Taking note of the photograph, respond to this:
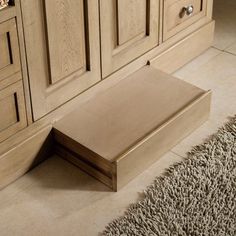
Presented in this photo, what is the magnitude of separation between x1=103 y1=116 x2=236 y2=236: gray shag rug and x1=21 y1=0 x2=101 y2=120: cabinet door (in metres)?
0.43

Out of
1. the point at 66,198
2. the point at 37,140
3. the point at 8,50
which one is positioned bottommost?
the point at 66,198

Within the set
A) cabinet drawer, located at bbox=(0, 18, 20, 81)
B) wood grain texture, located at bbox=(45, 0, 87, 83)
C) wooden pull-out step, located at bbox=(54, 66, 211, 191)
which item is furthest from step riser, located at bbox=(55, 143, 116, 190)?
cabinet drawer, located at bbox=(0, 18, 20, 81)

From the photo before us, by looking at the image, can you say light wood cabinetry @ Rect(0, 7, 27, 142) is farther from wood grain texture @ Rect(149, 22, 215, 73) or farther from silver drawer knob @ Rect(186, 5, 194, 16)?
silver drawer knob @ Rect(186, 5, 194, 16)

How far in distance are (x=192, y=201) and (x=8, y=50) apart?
72 cm

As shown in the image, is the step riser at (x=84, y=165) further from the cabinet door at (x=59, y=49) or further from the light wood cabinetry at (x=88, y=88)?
the cabinet door at (x=59, y=49)

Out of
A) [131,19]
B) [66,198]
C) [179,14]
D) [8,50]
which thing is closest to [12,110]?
[8,50]

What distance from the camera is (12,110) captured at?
1.86 meters

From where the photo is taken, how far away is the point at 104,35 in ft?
6.75

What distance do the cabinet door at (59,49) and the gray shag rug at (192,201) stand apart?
43cm

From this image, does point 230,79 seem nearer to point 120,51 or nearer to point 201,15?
point 201,15

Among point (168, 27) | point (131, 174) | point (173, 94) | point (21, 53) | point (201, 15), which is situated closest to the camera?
point (21, 53)

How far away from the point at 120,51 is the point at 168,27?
0.94ft

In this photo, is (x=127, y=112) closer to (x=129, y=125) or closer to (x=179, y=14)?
(x=129, y=125)

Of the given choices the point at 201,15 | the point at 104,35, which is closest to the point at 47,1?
the point at 104,35
